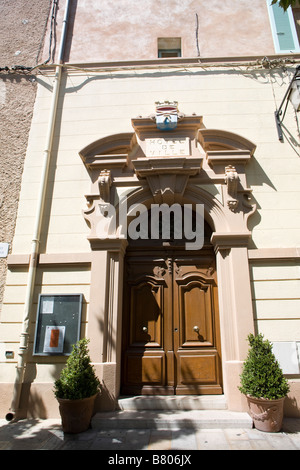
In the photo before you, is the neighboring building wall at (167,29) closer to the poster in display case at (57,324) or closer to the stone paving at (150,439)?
the poster in display case at (57,324)

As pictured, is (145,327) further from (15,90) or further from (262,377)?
(15,90)

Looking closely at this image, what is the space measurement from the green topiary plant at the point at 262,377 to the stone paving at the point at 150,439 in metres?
0.47

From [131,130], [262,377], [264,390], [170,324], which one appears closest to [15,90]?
[131,130]

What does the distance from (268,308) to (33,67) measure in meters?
6.77

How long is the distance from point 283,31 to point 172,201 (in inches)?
196

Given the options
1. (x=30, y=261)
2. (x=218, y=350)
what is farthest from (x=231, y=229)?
(x=30, y=261)

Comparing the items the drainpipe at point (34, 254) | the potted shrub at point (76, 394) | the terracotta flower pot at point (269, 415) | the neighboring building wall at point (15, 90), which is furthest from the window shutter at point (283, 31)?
the potted shrub at point (76, 394)

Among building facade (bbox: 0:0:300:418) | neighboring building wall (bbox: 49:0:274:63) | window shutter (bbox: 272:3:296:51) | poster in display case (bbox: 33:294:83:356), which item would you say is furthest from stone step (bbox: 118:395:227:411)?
window shutter (bbox: 272:3:296:51)

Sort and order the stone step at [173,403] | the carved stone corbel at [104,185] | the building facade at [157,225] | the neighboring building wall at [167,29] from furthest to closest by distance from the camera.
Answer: the neighboring building wall at [167,29] → the carved stone corbel at [104,185] → the building facade at [157,225] → the stone step at [173,403]

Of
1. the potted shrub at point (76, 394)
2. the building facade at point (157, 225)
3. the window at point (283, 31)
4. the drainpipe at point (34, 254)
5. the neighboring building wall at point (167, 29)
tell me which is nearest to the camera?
the potted shrub at point (76, 394)

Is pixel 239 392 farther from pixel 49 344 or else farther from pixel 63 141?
pixel 63 141

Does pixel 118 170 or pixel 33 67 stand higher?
pixel 33 67

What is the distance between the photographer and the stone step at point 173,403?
4.48 meters

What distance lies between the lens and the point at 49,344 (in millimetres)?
4816
